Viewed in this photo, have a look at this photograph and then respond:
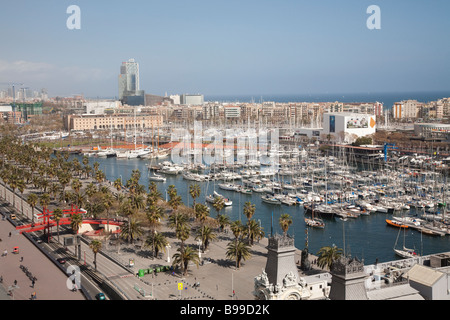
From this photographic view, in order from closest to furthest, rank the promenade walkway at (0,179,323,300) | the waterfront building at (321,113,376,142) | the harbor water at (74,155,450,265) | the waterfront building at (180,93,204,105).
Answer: the promenade walkway at (0,179,323,300) → the harbor water at (74,155,450,265) → the waterfront building at (321,113,376,142) → the waterfront building at (180,93,204,105)

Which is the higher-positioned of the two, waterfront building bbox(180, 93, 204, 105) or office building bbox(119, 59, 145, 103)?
office building bbox(119, 59, 145, 103)

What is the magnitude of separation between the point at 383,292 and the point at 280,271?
2343 mm

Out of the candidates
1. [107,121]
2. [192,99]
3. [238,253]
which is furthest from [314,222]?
[192,99]

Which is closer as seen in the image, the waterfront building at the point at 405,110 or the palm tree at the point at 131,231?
the palm tree at the point at 131,231

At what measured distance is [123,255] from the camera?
21391 millimetres

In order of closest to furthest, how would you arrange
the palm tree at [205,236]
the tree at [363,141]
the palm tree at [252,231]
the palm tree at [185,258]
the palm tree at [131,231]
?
the palm tree at [185,258] → the palm tree at [205,236] → the palm tree at [252,231] → the palm tree at [131,231] → the tree at [363,141]

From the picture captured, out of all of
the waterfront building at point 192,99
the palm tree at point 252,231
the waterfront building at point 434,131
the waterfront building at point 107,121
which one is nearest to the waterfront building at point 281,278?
the palm tree at point 252,231

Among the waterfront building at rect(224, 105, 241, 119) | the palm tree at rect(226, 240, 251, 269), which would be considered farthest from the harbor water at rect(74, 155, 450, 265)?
the waterfront building at rect(224, 105, 241, 119)

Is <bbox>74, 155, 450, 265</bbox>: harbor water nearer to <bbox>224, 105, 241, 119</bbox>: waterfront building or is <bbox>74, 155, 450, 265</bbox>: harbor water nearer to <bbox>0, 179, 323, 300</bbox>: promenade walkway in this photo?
<bbox>0, 179, 323, 300</bbox>: promenade walkway

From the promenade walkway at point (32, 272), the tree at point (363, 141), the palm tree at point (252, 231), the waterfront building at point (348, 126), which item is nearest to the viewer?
the promenade walkway at point (32, 272)

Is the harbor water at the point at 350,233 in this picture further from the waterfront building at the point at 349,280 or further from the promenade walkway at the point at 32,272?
the waterfront building at the point at 349,280

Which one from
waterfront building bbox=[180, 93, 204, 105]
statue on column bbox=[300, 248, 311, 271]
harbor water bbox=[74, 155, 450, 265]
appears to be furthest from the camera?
waterfront building bbox=[180, 93, 204, 105]

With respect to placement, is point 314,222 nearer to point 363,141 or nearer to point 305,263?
point 305,263
